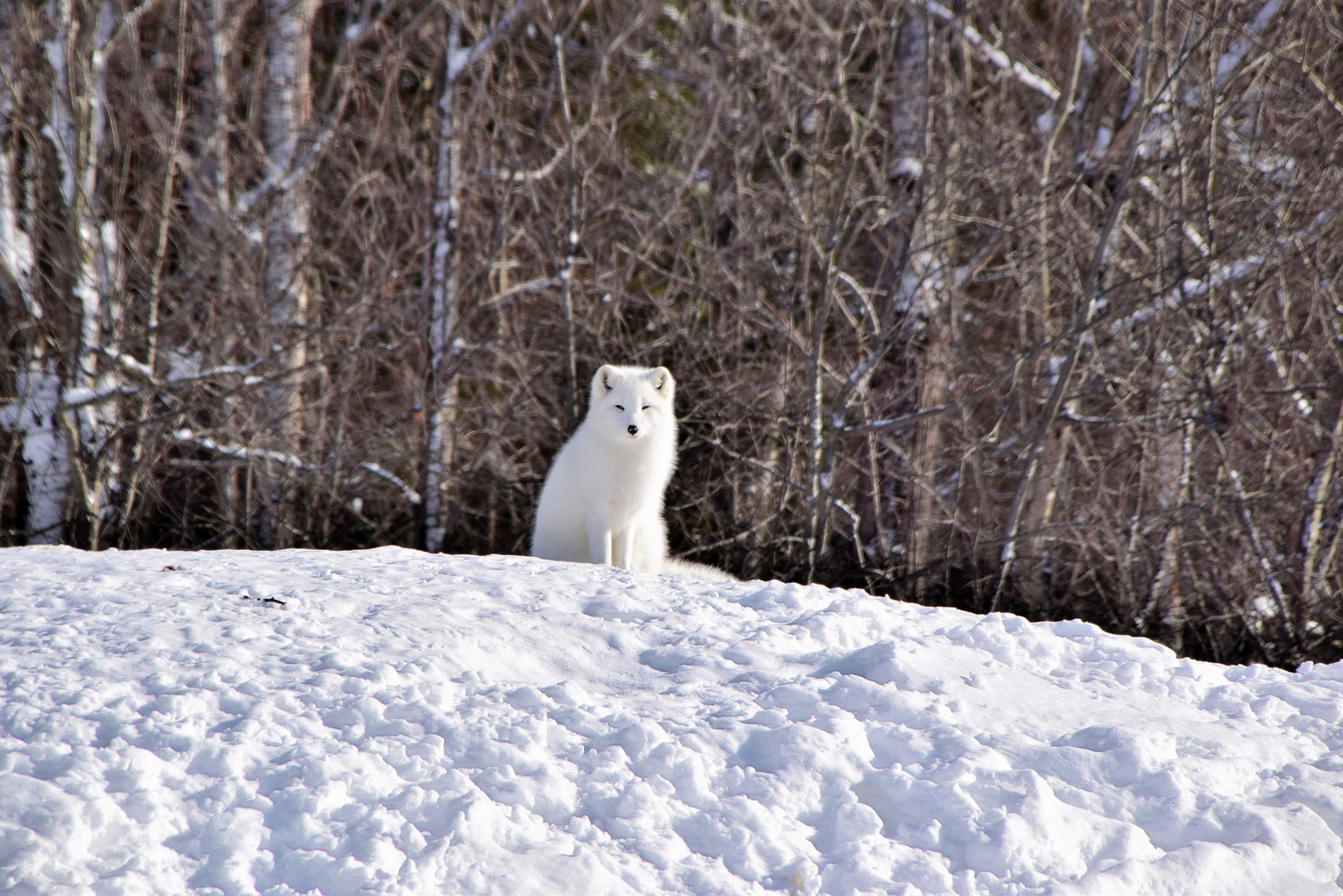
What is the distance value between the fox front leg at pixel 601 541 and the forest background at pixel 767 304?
7.07 ft

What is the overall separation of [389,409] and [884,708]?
25.9 feet

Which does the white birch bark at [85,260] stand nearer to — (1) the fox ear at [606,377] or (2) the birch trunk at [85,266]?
(2) the birch trunk at [85,266]

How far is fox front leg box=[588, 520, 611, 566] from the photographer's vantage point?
594cm

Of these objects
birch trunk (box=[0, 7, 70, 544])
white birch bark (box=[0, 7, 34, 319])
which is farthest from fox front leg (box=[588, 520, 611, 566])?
white birch bark (box=[0, 7, 34, 319])

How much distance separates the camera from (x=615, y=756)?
10.4 feet

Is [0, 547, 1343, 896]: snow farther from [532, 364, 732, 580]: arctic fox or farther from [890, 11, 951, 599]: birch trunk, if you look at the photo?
[890, 11, 951, 599]: birch trunk

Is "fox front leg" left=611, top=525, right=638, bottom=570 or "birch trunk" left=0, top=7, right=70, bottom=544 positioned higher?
"birch trunk" left=0, top=7, right=70, bottom=544

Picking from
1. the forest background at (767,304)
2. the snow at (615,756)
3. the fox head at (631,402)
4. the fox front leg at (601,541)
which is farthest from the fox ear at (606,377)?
the snow at (615,756)

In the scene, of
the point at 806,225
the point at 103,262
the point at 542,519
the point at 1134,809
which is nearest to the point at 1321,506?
the point at 806,225

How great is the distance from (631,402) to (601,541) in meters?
0.91

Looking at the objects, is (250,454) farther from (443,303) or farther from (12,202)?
(12,202)

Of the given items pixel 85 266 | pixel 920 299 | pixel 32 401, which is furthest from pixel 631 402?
pixel 32 401

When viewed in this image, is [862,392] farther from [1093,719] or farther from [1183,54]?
[1093,719]

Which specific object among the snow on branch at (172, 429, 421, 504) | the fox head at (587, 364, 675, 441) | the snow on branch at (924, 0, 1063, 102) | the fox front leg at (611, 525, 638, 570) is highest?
the snow on branch at (924, 0, 1063, 102)
